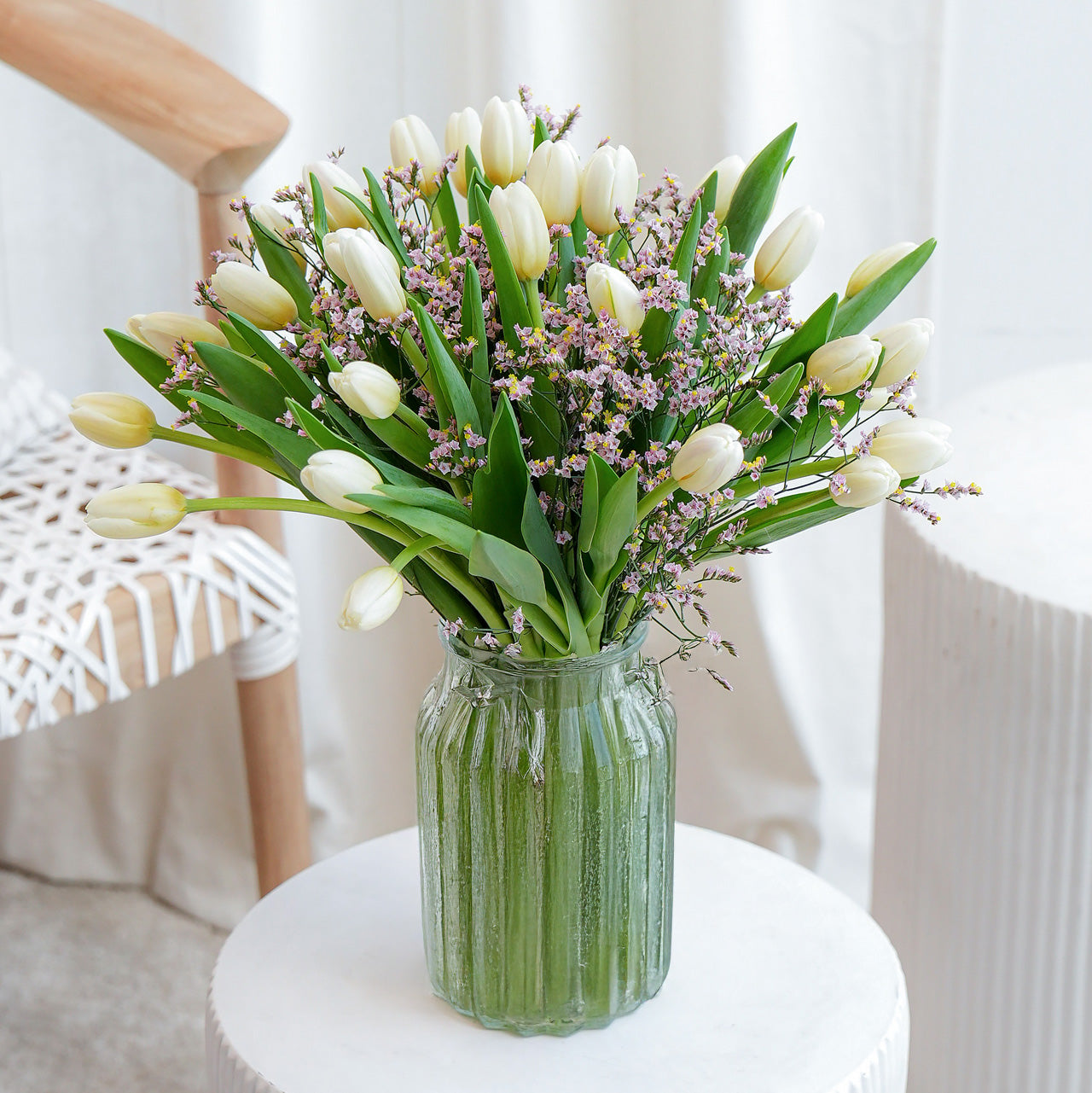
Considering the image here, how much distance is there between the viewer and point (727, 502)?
0.57m

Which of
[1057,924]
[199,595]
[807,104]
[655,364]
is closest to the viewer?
[655,364]

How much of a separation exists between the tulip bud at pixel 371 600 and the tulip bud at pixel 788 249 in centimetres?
21

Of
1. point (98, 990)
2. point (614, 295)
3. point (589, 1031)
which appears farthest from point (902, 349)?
point (98, 990)

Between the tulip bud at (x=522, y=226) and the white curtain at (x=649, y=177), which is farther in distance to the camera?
the white curtain at (x=649, y=177)

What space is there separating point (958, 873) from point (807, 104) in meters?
0.73

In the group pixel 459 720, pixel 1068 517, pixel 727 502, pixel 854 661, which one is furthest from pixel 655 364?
pixel 854 661

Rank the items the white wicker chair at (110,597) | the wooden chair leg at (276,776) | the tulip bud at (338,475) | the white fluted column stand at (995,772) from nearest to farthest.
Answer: the tulip bud at (338,475), the white fluted column stand at (995,772), the white wicker chair at (110,597), the wooden chair leg at (276,776)

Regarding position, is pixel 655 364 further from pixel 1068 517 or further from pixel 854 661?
pixel 854 661

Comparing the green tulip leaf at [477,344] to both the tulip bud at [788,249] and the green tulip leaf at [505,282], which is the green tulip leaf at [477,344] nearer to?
the green tulip leaf at [505,282]

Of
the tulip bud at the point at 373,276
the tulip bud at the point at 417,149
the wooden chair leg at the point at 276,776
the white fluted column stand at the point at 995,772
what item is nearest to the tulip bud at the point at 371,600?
the tulip bud at the point at 373,276

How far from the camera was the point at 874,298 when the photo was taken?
57cm

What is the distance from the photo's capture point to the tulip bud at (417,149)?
611 mm

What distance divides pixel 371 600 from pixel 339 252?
0.46 feet

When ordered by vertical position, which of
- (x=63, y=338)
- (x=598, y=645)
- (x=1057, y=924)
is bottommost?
(x=1057, y=924)
